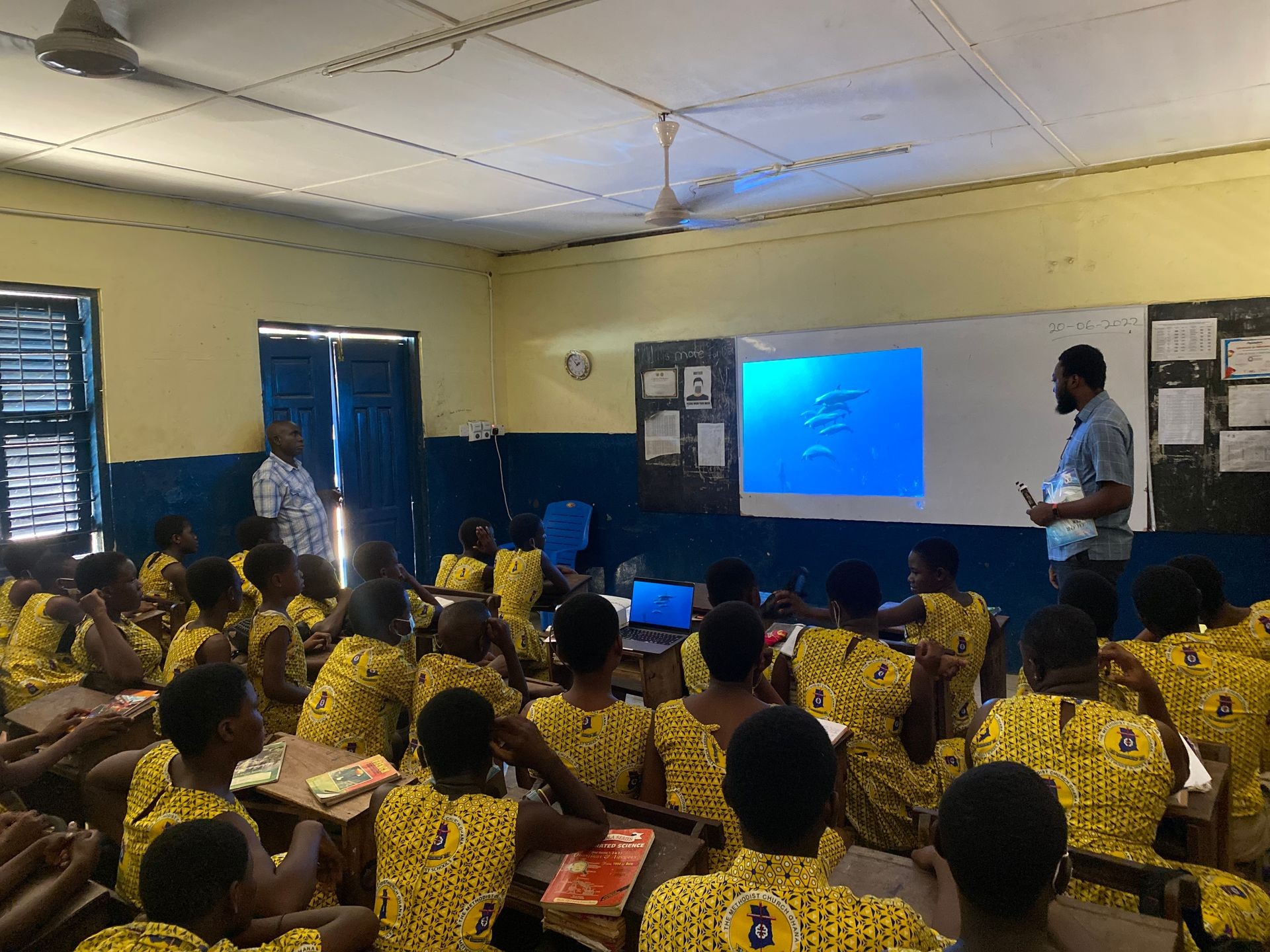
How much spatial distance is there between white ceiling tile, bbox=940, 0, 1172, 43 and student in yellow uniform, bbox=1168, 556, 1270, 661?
66.2 inches

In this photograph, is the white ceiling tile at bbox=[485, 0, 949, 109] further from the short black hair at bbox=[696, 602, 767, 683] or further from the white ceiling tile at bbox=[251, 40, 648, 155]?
the short black hair at bbox=[696, 602, 767, 683]

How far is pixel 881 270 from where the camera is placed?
5.19 m

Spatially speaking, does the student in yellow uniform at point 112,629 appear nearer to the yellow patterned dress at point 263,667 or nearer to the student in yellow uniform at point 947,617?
the yellow patterned dress at point 263,667

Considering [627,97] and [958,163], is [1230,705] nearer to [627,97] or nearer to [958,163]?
[627,97]

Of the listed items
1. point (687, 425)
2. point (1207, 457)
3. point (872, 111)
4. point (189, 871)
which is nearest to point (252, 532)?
point (687, 425)

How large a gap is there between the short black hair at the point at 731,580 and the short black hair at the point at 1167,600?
1178mm

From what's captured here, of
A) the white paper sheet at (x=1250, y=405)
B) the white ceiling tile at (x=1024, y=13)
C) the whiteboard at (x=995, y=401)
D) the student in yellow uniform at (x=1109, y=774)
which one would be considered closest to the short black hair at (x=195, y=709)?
the student in yellow uniform at (x=1109, y=774)

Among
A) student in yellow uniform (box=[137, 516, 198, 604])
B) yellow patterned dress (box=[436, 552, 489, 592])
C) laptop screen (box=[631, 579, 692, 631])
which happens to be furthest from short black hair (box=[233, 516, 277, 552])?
laptop screen (box=[631, 579, 692, 631])

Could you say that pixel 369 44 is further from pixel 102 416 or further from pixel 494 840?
pixel 102 416

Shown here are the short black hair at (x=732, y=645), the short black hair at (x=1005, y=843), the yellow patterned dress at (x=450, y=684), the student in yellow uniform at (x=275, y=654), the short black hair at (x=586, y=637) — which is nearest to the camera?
the short black hair at (x=1005, y=843)

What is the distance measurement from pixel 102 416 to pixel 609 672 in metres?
3.57

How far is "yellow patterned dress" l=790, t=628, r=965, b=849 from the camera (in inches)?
90.4

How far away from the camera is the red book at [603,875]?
1.48 m

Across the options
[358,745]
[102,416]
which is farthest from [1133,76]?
[102,416]
